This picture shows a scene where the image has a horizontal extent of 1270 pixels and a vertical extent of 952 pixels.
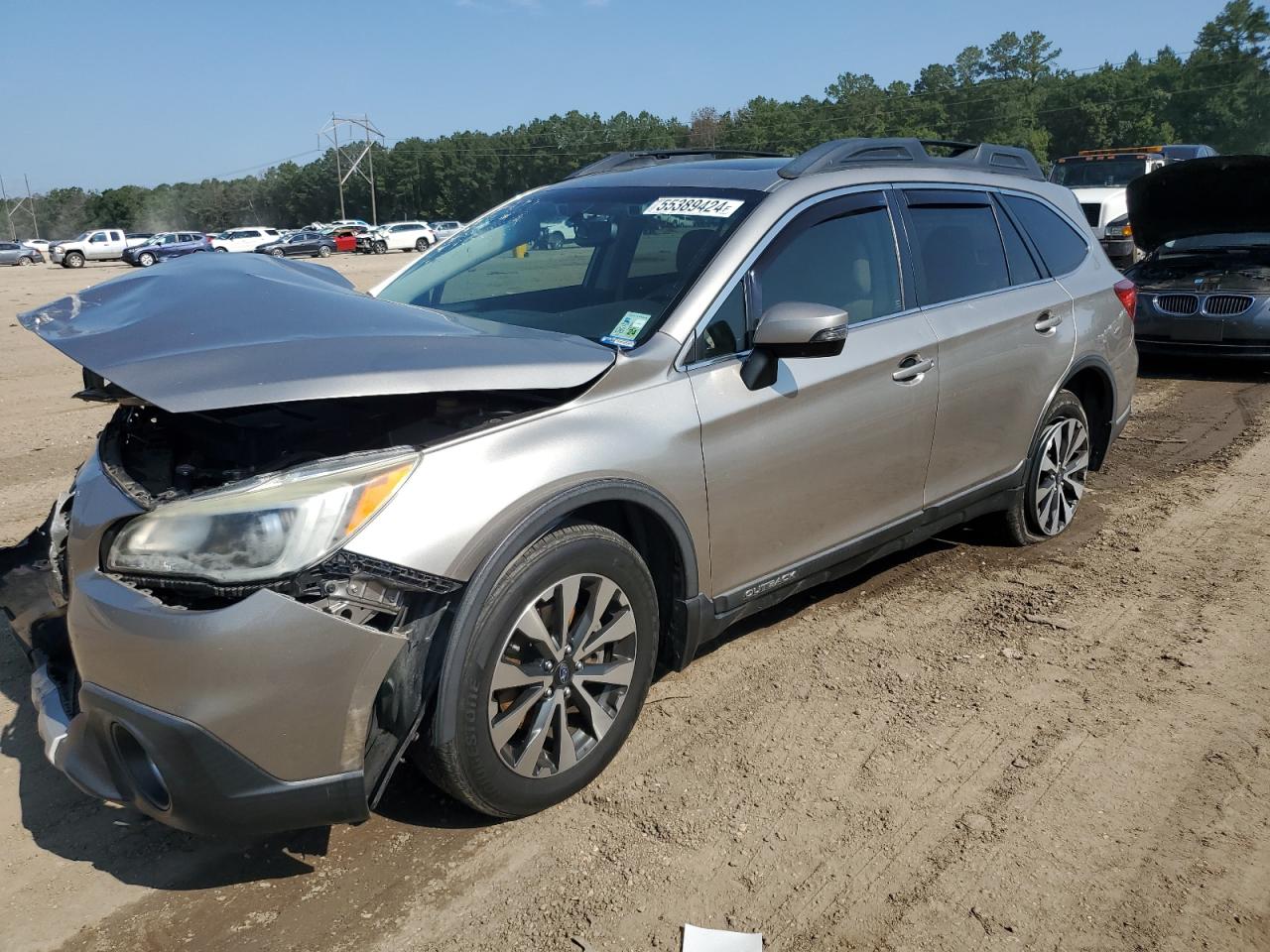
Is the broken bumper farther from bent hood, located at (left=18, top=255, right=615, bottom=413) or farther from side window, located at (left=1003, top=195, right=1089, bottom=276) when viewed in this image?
side window, located at (left=1003, top=195, right=1089, bottom=276)

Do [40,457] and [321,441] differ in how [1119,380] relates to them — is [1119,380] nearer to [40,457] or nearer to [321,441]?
[321,441]

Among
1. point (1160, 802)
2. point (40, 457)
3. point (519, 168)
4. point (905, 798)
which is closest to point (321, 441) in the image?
point (905, 798)

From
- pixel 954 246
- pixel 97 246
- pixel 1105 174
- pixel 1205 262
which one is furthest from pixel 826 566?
pixel 97 246

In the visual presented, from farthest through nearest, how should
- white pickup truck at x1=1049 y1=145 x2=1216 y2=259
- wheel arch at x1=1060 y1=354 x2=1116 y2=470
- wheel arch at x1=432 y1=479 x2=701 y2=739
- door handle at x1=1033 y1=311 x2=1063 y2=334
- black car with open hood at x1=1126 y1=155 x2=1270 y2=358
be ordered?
white pickup truck at x1=1049 y1=145 x2=1216 y2=259 → black car with open hood at x1=1126 y1=155 x2=1270 y2=358 → wheel arch at x1=1060 y1=354 x2=1116 y2=470 → door handle at x1=1033 y1=311 x2=1063 y2=334 → wheel arch at x1=432 y1=479 x2=701 y2=739

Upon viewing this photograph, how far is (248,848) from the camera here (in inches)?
115

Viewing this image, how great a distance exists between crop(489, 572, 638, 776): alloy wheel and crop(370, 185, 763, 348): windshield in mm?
853

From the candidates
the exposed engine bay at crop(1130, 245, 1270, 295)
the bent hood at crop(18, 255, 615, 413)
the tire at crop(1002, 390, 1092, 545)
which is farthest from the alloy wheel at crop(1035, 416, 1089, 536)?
the exposed engine bay at crop(1130, 245, 1270, 295)

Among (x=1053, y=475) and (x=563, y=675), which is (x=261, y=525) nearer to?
(x=563, y=675)

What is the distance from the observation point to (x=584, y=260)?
4.00m

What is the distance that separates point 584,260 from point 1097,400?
3115 millimetres

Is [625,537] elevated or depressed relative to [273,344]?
depressed

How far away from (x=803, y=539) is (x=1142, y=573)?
228 centimetres

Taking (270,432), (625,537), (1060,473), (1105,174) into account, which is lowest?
(1060,473)

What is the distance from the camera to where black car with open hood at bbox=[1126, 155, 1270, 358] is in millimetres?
9047
